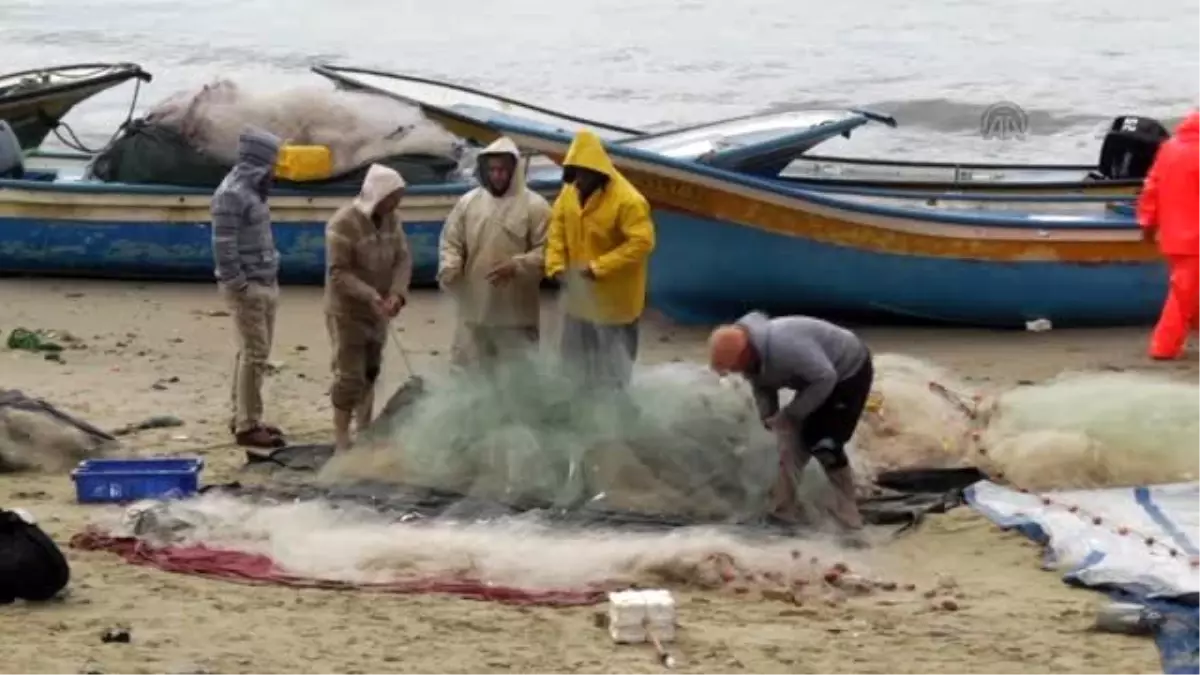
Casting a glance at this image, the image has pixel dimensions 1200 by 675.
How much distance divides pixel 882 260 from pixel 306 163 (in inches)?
162

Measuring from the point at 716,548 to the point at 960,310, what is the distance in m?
6.82

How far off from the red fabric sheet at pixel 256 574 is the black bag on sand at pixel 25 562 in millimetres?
663

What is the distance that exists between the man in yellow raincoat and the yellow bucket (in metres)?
5.75

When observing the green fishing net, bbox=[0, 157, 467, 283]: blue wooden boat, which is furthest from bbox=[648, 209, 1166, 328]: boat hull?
the green fishing net

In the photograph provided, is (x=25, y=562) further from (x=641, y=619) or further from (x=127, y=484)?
(x=641, y=619)

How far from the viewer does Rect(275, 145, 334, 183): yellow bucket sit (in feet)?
49.1

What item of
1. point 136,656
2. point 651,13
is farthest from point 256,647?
point 651,13

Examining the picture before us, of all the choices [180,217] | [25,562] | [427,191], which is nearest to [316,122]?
[427,191]

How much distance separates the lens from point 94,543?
26.7 feet

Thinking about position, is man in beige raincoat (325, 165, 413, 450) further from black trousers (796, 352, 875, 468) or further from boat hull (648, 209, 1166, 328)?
boat hull (648, 209, 1166, 328)

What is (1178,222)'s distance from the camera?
12.7 metres

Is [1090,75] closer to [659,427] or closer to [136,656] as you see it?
[659,427]

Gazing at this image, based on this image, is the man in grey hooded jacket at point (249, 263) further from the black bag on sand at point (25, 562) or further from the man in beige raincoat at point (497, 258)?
the black bag on sand at point (25, 562)

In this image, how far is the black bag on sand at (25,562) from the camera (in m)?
7.14
